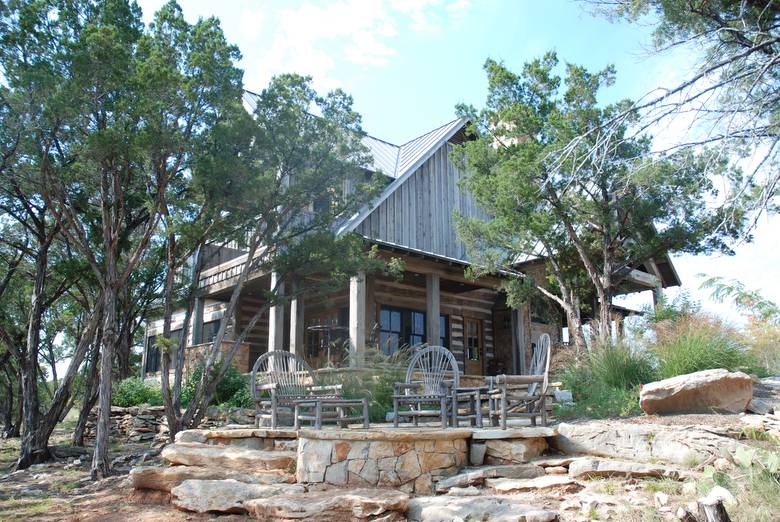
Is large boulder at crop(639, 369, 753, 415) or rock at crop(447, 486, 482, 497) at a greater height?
large boulder at crop(639, 369, 753, 415)

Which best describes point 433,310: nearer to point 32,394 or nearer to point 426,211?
point 426,211

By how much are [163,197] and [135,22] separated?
281cm

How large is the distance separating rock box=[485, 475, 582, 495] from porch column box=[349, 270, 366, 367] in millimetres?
5409

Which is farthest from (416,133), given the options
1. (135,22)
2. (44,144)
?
(44,144)

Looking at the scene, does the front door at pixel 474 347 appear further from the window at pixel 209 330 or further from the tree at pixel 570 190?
the window at pixel 209 330

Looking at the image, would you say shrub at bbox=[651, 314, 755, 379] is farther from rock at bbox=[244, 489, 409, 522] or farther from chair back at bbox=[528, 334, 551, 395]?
rock at bbox=[244, 489, 409, 522]

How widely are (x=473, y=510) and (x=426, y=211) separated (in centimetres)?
1108

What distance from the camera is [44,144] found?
358 inches

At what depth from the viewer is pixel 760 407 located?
7.28 m

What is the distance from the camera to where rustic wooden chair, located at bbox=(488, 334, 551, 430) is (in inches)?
265

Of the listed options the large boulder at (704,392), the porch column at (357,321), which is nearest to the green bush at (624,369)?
the large boulder at (704,392)

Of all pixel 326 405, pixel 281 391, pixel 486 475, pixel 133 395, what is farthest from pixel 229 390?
pixel 486 475

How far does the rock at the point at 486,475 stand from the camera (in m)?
5.79

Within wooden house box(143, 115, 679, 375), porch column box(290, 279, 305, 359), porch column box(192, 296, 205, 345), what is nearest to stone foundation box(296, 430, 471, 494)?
wooden house box(143, 115, 679, 375)
